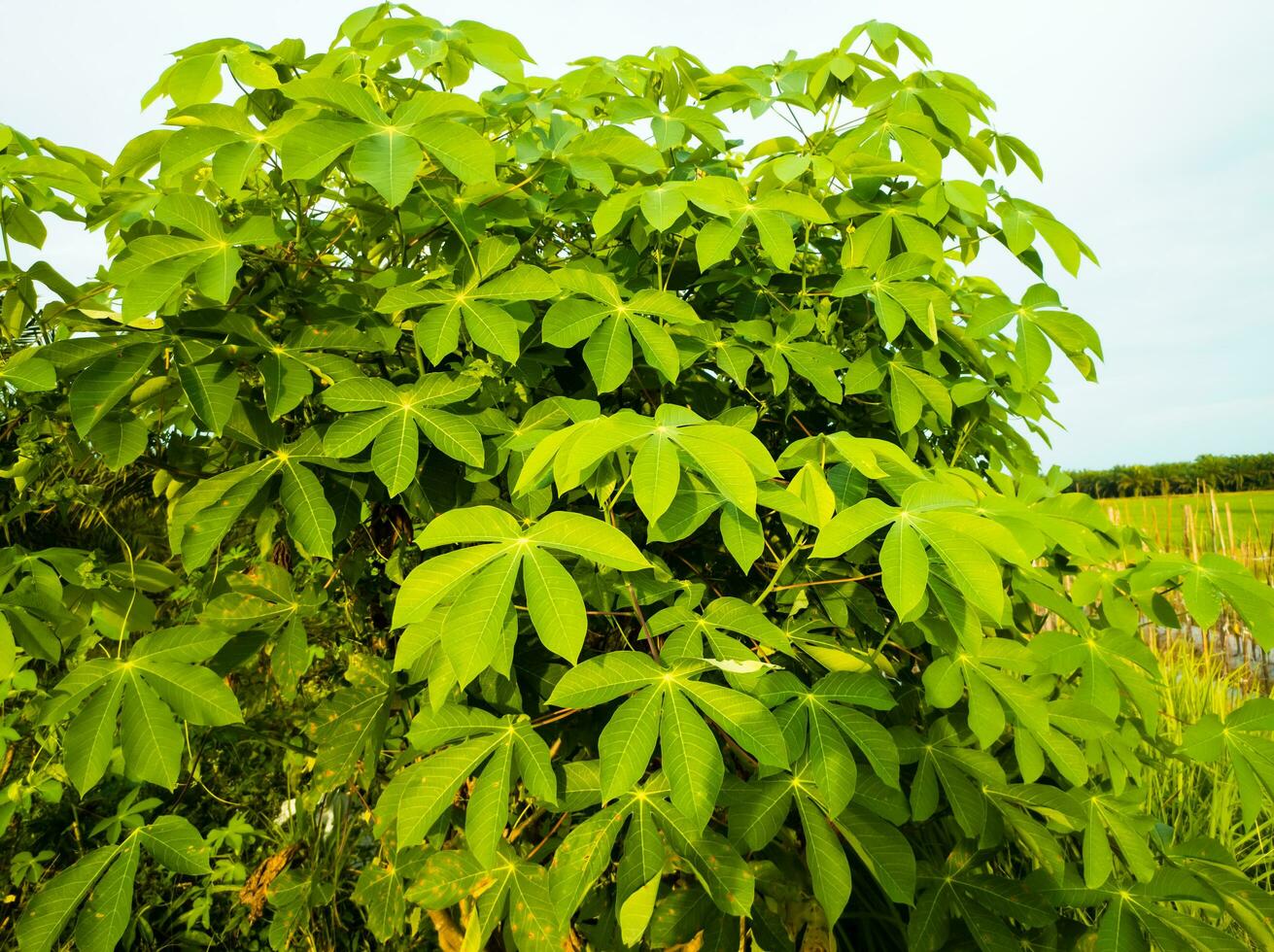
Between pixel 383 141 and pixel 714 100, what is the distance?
92 centimetres

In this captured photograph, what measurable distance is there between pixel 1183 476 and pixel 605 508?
2771 centimetres

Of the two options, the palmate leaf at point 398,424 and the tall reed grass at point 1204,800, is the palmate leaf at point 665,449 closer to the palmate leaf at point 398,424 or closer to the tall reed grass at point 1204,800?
the palmate leaf at point 398,424

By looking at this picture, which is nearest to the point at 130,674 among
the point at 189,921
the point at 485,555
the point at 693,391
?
the point at 485,555

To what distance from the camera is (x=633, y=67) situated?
2166 mm

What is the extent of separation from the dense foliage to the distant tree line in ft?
77.0

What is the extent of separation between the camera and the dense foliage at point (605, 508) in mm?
1361

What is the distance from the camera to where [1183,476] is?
80.6 feet

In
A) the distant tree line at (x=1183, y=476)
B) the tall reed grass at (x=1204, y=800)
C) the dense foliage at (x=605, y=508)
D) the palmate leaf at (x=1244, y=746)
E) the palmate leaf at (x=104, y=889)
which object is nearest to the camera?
the dense foliage at (x=605, y=508)

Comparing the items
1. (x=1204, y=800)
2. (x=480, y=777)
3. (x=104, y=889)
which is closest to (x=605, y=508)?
(x=480, y=777)

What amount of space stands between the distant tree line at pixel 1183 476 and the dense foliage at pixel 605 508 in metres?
23.5

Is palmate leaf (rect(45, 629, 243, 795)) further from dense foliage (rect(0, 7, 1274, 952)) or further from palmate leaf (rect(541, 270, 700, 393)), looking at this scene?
palmate leaf (rect(541, 270, 700, 393))

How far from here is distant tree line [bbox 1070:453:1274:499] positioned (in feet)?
75.4

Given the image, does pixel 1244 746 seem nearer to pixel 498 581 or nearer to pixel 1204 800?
pixel 498 581

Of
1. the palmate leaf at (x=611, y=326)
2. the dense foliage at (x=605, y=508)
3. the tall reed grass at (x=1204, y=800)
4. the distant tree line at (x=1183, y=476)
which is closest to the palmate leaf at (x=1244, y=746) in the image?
the dense foliage at (x=605, y=508)
